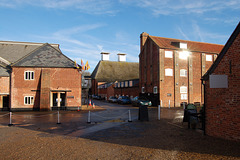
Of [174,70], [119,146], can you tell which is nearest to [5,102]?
[119,146]

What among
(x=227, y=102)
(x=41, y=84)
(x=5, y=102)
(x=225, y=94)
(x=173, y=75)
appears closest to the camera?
(x=227, y=102)

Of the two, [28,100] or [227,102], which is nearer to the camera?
[227,102]

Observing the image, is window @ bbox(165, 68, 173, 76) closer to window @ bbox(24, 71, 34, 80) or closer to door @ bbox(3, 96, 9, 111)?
window @ bbox(24, 71, 34, 80)

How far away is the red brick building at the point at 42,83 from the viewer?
24323mm

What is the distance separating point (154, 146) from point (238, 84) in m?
4.26

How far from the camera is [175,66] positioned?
31.5 meters

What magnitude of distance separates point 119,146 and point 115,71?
59.4 metres

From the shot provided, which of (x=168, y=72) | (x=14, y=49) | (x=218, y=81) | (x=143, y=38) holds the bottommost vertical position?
(x=218, y=81)

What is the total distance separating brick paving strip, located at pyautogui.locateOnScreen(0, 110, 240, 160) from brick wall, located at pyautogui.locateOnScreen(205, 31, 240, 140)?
493 mm

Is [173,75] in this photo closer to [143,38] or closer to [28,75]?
[143,38]

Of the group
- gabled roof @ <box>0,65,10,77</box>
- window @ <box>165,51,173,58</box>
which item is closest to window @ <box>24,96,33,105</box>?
gabled roof @ <box>0,65,10,77</box>

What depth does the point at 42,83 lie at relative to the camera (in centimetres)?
2430

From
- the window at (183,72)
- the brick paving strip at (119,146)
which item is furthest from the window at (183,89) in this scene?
the brick paving strip at (119,146)

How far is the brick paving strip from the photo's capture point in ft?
21.7
